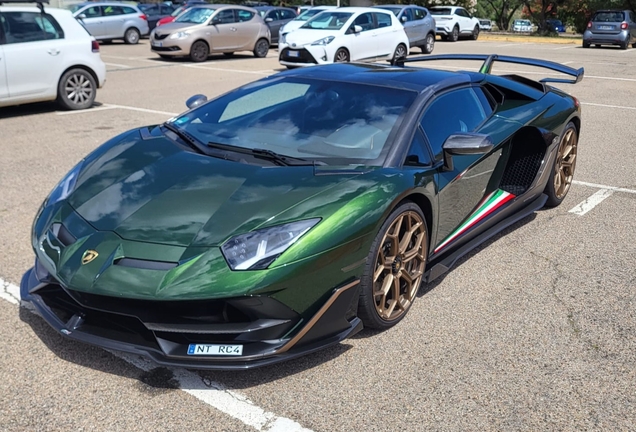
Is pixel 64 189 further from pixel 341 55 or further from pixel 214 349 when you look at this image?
pixel 341 55

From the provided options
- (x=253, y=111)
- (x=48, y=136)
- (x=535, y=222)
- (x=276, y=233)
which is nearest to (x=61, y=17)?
(x=48, y=136)

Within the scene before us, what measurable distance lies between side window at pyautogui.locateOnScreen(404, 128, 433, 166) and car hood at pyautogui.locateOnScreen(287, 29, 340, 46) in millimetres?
12964

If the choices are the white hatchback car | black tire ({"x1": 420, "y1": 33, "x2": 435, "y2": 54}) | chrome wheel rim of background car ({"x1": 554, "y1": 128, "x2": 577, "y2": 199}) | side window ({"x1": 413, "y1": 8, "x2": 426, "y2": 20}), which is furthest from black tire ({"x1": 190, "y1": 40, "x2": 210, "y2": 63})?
chrome wheel rim of background car ({"x1": 554, "y1": 128, "x2": 577, "y2": 199})

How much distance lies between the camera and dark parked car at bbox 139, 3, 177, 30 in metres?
29.6

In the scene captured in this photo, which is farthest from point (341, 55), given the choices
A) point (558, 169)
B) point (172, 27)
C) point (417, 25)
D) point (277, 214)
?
point (277, 214)

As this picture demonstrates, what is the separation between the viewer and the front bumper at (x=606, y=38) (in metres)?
26.7

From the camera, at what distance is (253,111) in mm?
4590

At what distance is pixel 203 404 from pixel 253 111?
7.01ft

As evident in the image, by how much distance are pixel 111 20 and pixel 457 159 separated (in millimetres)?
23061

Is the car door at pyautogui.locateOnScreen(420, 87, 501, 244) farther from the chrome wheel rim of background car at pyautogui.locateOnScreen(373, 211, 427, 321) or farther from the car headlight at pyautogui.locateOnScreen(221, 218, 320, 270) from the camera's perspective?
the car headlight at pyautogui.locateOnScreen(221, 218, 320, 270)

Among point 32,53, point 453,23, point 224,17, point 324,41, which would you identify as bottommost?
point 453,23

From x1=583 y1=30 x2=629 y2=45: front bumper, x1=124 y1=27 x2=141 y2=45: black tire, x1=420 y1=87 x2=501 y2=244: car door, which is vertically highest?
x1=420 y1=87 x2=501 y2=244: car door

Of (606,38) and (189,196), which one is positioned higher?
(189,196)

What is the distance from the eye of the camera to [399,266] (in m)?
3.80
